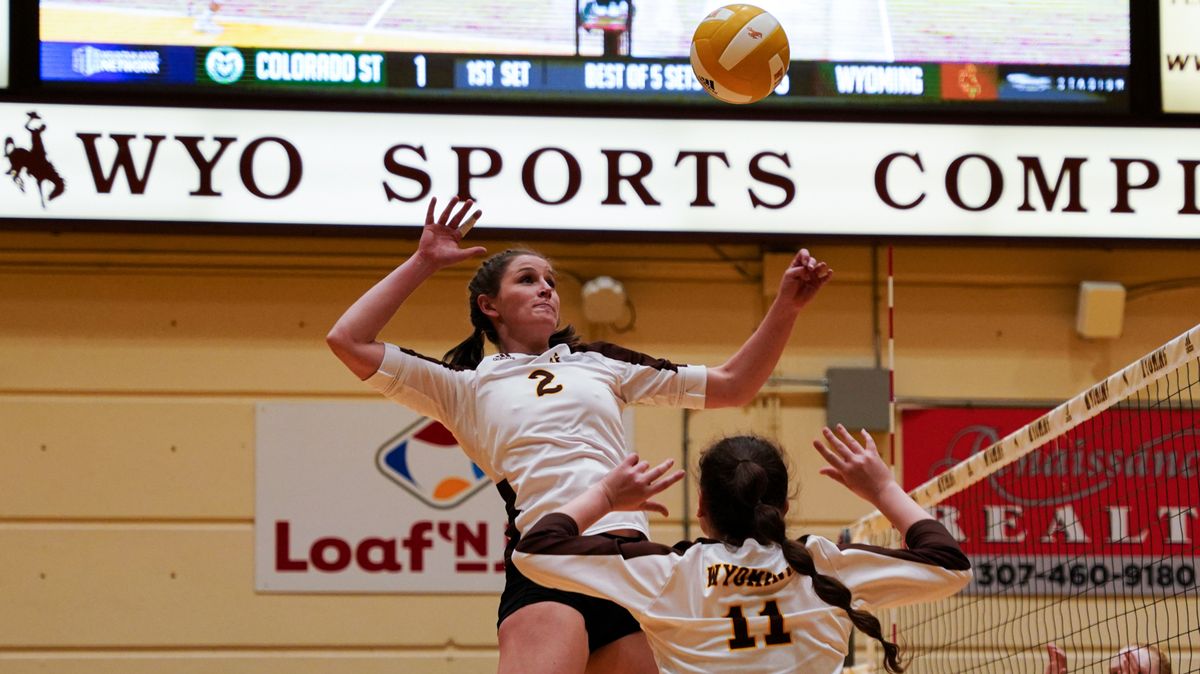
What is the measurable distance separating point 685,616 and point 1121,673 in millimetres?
2149

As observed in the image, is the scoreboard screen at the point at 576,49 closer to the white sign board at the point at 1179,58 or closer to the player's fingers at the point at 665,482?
the white sign board at the point at 1179,58

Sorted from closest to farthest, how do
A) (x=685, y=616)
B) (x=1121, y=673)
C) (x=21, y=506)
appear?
1. (x=685, y=616)
2. (x=1121, y=673)
3. (x=21, y=506)

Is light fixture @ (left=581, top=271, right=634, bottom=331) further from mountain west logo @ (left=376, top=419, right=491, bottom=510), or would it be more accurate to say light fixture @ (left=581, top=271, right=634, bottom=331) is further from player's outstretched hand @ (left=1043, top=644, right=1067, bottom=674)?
player's outstretched hand @ (left=1043, top=644, right=1067, bottom=674)

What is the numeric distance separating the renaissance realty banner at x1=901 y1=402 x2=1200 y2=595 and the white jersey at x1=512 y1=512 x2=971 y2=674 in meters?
4.39

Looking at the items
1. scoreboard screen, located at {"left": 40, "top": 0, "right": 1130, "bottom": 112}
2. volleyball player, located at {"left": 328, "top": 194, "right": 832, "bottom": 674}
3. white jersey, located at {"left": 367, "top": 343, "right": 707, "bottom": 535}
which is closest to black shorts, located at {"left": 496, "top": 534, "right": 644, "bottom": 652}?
volleyball player, located at {"left": 328, "top": 194, "right": 832, "bottom": 674}

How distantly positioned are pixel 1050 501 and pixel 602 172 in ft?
9.57

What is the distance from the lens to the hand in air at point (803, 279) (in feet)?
12.5

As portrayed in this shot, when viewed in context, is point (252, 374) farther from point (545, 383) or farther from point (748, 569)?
point (748, 569)

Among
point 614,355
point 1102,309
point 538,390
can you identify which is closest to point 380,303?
point 538,390

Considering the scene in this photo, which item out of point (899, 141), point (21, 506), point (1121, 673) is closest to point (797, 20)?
point (899, 141)

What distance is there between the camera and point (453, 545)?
7348 mm

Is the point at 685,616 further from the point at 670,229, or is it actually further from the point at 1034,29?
the point at 1034,29

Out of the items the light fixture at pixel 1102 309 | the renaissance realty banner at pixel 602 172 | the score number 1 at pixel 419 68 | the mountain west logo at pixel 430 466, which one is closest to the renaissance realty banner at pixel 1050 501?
the light fixture at pixel 1102 309

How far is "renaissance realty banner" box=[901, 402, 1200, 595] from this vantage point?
7.27 metres
